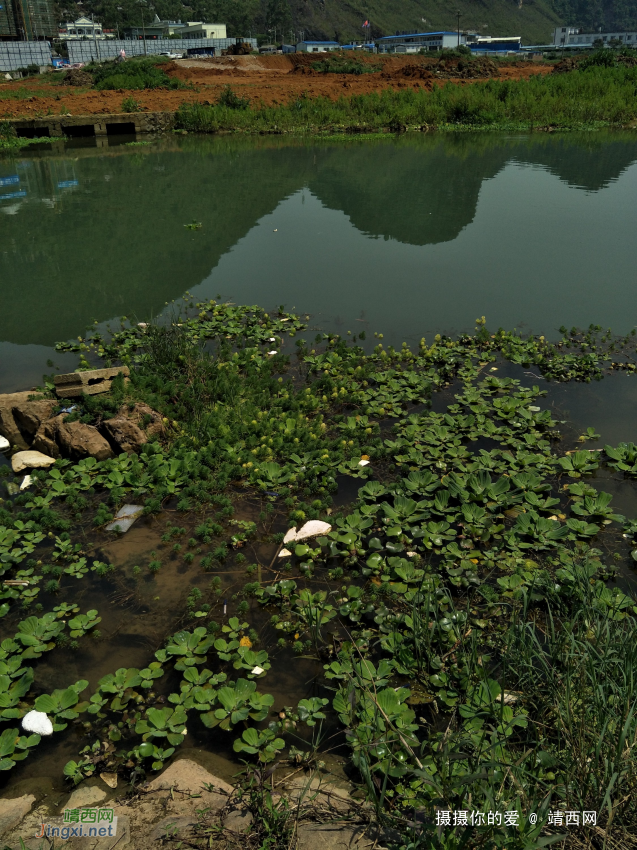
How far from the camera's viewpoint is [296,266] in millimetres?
7555

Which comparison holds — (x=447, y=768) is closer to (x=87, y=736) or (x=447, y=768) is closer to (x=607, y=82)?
(x=87, y=736)

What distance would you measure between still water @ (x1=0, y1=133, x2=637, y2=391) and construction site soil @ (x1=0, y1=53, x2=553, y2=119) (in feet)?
29.5

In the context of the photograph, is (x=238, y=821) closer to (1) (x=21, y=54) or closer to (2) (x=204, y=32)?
(1) (x=21, y=54)

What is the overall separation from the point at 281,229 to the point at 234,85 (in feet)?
66.2

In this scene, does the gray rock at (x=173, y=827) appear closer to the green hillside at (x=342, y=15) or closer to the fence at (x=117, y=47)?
the fence at (x=117, y=47)

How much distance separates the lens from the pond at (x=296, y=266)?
3.01m

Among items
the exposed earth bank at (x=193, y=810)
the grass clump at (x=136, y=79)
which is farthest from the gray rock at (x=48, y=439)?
the grass clump at (x=136, y=79)

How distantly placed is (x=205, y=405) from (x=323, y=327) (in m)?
2.00

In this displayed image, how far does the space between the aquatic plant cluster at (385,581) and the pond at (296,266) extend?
0.38 ft

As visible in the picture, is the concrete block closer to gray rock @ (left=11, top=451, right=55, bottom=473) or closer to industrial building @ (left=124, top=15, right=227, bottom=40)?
gray rock @ (left=11, top=451, right=55, bottom=473)

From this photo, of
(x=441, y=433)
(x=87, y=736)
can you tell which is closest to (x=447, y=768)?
(x=87, y=736)

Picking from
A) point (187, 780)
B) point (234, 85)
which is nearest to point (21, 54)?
point (234, 85)

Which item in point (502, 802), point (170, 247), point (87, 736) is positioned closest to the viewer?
Answer: point (502, 802)

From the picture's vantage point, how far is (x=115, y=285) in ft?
22.9
